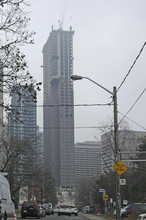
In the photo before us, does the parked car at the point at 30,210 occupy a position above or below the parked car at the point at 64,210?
above

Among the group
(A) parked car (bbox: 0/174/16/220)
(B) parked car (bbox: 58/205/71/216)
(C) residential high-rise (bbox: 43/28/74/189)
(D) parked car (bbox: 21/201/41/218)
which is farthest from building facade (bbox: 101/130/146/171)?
(A) parked car (bbox: 0/174/16/220)

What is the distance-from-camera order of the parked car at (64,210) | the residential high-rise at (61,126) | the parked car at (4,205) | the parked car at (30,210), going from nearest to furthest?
the parked car at (4,205), the parked car at (30,210), the parked car at (64,210), the residential high-rise at (61,126)

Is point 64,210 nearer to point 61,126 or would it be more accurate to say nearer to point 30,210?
point 30,210

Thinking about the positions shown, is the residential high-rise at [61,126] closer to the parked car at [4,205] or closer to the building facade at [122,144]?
the building facade at [122,144]

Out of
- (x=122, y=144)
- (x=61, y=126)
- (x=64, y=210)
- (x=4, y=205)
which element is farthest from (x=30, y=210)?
(x=61, y=126)

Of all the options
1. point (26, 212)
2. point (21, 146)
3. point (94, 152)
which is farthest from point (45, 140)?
point (26, 212)

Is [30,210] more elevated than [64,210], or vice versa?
[30,210]

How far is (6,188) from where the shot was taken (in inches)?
A: 773

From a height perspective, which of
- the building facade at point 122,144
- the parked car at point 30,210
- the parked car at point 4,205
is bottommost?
the parked car at point 30,210

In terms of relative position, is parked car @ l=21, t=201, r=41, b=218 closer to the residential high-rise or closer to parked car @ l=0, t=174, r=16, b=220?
parked car @ l=0, t=174, r=16, b=220

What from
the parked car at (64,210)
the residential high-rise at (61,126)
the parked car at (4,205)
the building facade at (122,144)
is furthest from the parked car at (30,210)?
the residential high-rise at (61,126)

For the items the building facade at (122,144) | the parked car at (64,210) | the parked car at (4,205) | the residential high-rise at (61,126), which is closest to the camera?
the parked car at (4,205)

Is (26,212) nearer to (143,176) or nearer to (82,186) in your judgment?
(143,176)

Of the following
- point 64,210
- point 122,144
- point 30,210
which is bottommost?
point 64,210
